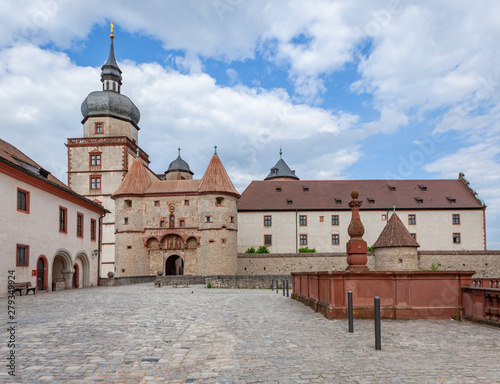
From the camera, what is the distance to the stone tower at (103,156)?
55000mm

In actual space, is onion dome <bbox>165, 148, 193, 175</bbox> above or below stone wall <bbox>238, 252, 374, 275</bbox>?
above

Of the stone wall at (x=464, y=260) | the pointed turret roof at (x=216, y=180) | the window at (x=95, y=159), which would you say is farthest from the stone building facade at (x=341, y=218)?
the window at (x=95, y=159)

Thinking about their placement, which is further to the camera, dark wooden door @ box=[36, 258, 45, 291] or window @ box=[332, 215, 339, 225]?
window @ box=[332, 215, 339, 225]

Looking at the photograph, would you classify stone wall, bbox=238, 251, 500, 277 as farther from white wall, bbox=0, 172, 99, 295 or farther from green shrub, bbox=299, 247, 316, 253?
white wall, bbox=0, 172, 99, 295

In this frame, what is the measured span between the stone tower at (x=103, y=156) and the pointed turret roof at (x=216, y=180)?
40.5 feet

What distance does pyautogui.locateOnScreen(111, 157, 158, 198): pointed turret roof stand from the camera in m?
49.5

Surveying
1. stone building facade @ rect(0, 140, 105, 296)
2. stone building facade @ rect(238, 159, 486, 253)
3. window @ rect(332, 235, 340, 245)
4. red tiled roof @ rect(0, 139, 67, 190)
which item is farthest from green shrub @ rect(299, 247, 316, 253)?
red tiled roof @ rect(0, 139, 67, 190)

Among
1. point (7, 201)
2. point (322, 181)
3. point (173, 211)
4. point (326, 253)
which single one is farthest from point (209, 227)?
point (7, 201)

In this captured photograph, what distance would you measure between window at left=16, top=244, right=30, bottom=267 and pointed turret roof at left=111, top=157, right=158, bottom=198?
1079 inches

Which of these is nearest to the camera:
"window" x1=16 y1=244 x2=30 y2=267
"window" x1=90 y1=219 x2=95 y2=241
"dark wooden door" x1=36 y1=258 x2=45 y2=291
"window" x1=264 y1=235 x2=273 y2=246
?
"window" x1=16 y1=244 x2=30 y2=267

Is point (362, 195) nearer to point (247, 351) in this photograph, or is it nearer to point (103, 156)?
point (103, 156)

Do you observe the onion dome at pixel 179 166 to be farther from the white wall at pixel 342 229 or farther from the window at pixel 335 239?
the window at pixel 335 239

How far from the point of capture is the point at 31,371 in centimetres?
609

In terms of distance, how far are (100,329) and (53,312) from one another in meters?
4.29
